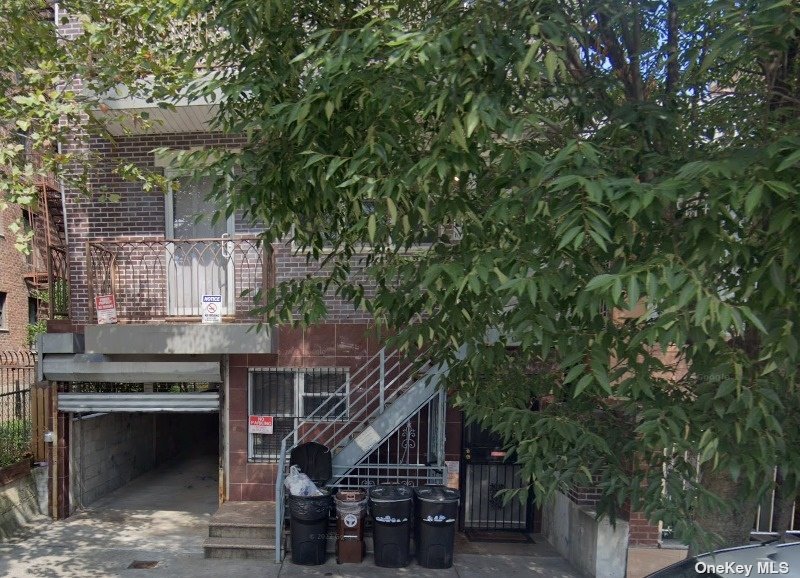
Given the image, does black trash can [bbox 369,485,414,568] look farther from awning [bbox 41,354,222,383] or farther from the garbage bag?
awning [bbox 41,354,222,383]

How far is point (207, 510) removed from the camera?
8961mm

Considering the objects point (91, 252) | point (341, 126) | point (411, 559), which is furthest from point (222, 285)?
point (341, 126)

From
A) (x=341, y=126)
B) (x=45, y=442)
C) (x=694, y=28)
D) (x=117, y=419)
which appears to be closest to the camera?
(x=341, y=126)

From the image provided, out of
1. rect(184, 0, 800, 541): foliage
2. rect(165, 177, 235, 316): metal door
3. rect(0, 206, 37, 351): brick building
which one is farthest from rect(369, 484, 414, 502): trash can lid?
rect(0, 206, 37, 351): brick building

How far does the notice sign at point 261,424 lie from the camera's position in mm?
8125

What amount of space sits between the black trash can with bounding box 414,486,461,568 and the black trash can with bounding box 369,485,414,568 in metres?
0.18

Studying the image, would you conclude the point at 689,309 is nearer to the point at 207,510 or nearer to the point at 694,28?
the point at 694,28

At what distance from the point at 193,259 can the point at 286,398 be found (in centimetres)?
243

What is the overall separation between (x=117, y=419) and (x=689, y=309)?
1020 cm

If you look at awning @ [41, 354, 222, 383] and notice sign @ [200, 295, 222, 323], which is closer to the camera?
notice sign @ [200, 295, 222, 323]

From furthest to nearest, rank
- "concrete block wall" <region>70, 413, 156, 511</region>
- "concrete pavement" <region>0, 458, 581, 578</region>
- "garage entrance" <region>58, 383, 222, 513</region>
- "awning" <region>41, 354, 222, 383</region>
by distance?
1. "concrete block wall" <region>70, 413, 156, 511</region>
2. "garage entrance" <region>58, 383, 222, 513</region>
3. "awning" <region>41, 354, 222, 383</region>
4. "concrete pavement" <region>0, 458, 581, 578</region>

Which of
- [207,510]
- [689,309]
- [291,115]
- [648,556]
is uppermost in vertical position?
[291,115]

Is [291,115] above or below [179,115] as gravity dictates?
below

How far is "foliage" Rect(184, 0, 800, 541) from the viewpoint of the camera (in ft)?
7.83
